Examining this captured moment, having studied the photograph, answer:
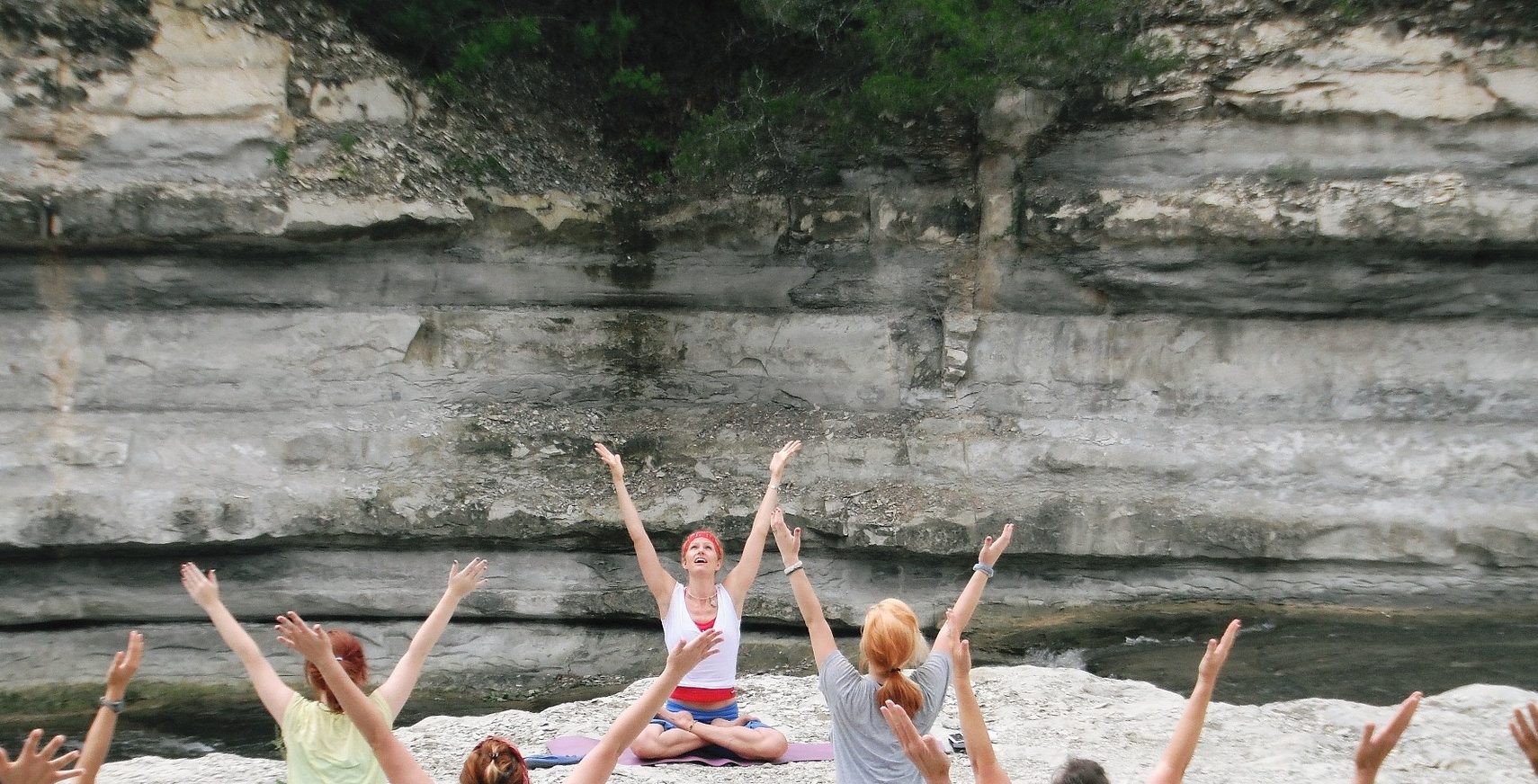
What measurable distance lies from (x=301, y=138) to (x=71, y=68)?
1690 millimetres

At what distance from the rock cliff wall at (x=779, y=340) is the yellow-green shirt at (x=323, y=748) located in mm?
5479

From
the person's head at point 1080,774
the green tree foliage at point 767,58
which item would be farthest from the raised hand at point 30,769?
the green tree foliage at point 767,58

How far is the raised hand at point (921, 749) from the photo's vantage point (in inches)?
106

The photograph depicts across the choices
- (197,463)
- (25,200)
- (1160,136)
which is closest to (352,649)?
(197,463)

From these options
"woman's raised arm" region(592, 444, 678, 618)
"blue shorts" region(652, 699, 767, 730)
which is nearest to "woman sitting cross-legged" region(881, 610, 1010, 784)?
"woman's raised arm" region(592, 444, 678, 618)

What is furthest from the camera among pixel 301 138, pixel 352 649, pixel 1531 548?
pixel 301 138

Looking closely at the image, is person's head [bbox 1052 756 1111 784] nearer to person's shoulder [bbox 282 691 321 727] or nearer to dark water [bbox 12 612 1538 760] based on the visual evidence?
person's shoulder [bbox 282 691 321 727]

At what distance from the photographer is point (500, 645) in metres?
9.14

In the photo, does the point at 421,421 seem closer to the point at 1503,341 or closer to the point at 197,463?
the point at 197,463

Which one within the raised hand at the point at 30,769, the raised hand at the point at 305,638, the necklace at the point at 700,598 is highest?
the necklace at the point at 700,598

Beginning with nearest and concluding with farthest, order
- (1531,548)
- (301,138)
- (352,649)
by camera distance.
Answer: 1. (352,649)
2. (1531,548)
3. (301,138)

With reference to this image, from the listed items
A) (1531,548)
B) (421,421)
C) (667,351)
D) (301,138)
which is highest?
(301,138)

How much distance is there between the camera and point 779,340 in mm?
10109

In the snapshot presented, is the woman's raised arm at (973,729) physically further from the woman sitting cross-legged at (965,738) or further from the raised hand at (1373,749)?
the raised hand at (1373,749)
